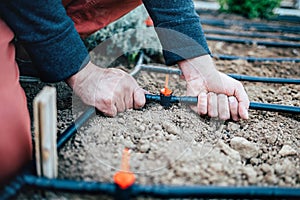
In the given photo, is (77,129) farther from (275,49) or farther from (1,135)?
(275,49)

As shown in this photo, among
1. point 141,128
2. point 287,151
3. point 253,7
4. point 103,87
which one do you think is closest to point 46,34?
point 103,87

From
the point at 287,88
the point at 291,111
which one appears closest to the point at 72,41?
the point at 291,111

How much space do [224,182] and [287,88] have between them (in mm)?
1025

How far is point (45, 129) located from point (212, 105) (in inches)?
25.8

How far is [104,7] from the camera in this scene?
1.50m

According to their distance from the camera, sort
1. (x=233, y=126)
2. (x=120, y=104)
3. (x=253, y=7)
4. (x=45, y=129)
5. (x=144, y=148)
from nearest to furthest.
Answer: (x=45, y=129)
(x=144, y=148)
(x=120, y=104)
(x=233, y=126)
(x=253, y=7)

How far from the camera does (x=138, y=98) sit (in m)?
1.30

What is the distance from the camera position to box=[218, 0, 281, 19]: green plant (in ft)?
13.0

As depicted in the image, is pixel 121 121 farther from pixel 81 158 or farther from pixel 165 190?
pixel 165 190

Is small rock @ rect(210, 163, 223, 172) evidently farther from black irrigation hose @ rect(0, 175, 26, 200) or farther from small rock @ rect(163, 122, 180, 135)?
black irrigation hose @ rect(0, 175, 26, 200)

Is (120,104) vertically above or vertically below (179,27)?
below

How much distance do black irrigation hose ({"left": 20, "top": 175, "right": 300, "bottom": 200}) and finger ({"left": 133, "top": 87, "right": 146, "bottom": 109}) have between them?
19.4 inches

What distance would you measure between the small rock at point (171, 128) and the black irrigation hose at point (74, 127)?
27cm

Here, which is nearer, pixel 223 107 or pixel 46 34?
pixel 46 34
